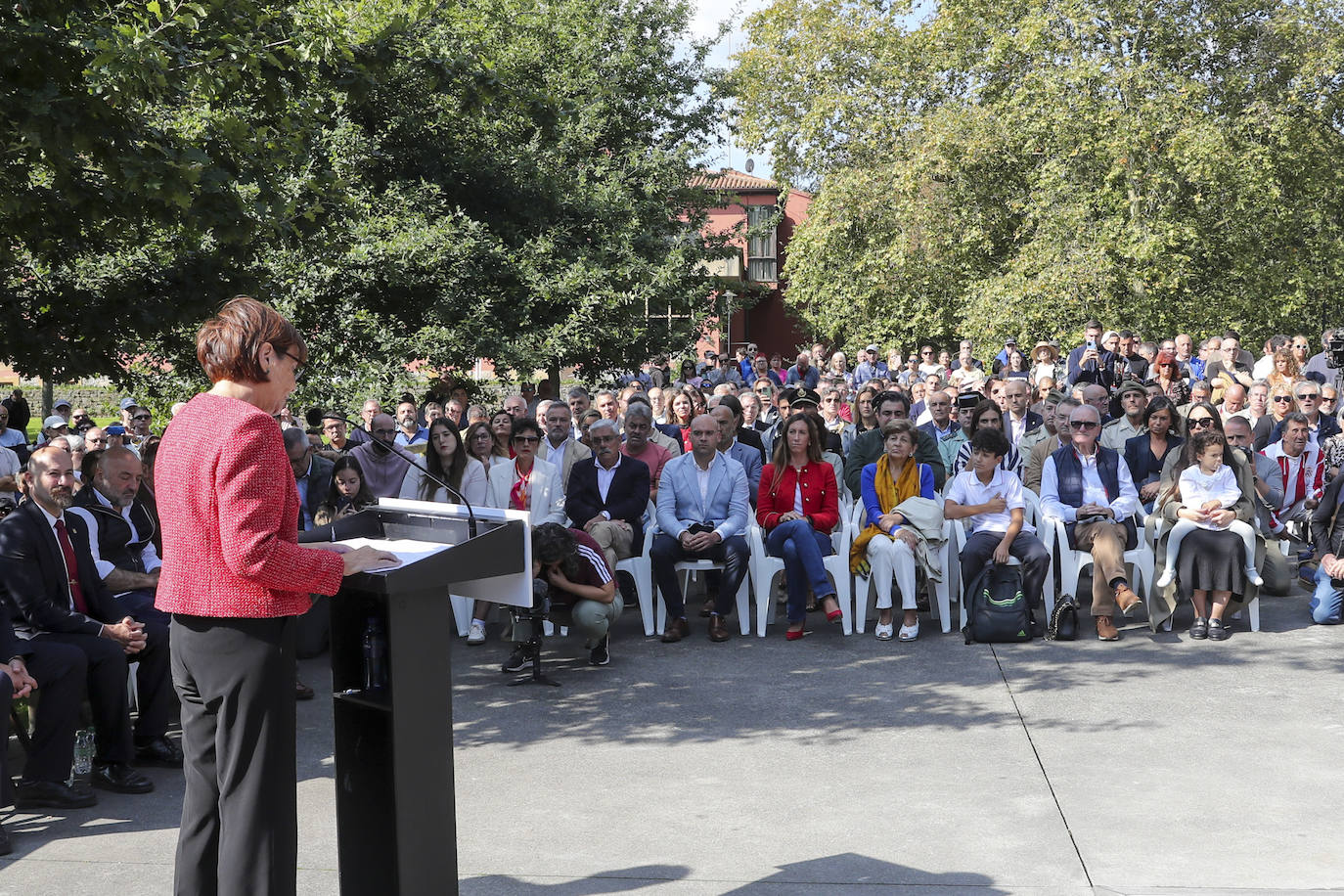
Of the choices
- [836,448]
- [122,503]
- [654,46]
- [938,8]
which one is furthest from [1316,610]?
[938,8]

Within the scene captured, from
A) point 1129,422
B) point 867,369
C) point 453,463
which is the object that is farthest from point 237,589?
point 867,369

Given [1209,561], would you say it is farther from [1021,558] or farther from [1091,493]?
[1021,558]

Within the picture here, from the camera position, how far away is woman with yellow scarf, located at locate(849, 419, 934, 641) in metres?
8.08

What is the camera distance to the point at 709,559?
27.3ft

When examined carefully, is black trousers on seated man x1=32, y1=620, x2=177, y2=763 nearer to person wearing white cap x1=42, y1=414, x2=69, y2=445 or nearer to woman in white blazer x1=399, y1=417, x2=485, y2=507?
woman in white blazer x1=399, y1=417, x2=485, y2=507

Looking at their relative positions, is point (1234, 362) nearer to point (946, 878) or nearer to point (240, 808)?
point (946, 878)

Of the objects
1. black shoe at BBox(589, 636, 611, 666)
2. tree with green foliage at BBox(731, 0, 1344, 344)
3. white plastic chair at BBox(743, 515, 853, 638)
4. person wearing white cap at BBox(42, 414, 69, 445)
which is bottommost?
black shoe at BBox(589, 636, 611, 666)

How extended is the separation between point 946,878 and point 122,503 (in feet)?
14.6

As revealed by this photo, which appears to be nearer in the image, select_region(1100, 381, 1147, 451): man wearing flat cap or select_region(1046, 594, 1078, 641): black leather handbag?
select_region(1046, 594, 1078, 641): black leather handbag

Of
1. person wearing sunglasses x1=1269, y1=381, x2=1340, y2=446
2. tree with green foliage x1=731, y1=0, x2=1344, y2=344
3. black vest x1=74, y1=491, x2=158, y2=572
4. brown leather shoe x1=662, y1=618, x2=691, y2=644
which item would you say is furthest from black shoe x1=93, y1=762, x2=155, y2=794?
tree with green foliage x1=731, y1=0, x2=1344, y2=344

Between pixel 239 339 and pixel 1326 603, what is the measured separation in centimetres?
722

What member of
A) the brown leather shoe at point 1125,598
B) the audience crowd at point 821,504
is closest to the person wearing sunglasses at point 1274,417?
the audience crowd at point 821,504

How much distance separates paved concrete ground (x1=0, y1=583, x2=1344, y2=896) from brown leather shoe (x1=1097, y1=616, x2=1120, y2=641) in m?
0.17

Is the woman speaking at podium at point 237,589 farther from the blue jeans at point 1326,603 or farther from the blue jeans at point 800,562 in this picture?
the blue jeans at point 1326,603
